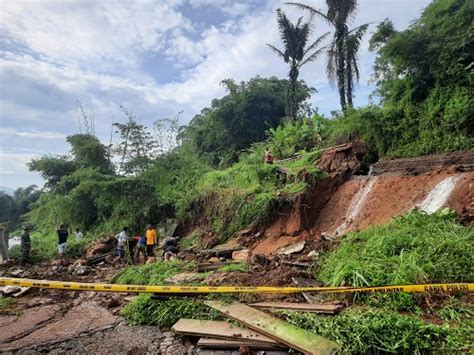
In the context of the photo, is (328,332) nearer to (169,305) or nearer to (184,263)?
(169,305)

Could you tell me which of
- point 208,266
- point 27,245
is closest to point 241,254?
point 208,266

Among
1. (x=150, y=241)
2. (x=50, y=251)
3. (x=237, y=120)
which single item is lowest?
(x=50, y=251)

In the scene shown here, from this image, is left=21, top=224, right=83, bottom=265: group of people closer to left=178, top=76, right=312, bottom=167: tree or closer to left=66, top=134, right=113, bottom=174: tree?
left=66, top=134, right=113, bottom=174: tree

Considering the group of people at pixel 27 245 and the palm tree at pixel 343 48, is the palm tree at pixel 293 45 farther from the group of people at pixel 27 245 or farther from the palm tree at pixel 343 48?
the group of people at pixel 27 245

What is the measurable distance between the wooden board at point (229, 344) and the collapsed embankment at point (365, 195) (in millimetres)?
4680

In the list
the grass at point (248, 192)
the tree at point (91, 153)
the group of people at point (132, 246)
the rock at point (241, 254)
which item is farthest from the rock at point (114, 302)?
the tree at point (91, 153)

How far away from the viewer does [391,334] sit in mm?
3361

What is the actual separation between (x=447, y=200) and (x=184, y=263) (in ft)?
18.9

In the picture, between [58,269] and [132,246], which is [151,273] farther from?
[132,246]

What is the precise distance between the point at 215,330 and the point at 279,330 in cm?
81

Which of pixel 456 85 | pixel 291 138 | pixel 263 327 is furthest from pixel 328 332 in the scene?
pixel 291 138

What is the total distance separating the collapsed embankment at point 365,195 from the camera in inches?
280

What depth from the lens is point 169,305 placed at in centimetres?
486

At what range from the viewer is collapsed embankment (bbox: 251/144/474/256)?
7.11 m
